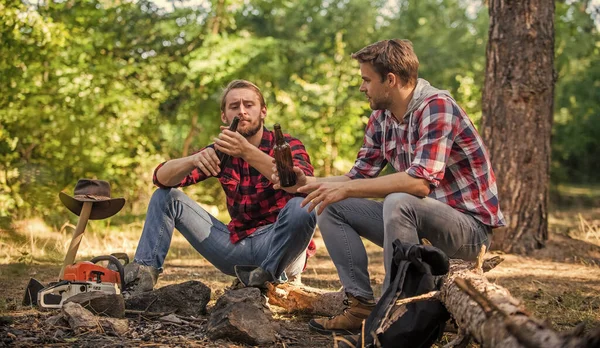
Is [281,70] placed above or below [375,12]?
below

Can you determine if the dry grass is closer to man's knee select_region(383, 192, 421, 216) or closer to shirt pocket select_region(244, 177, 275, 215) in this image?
shirt pocket select_region(244, 177, 275, 215)

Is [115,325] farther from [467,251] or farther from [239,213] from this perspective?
[467,251]

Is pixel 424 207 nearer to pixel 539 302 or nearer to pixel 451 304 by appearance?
pixel 451 304

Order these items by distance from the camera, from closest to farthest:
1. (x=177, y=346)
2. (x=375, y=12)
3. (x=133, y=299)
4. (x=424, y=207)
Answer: (x=177, y=346) → (x=424, y=207) → (x=133, y=299) → (x=375, y=12)

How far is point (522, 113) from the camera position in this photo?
6258 millimetres

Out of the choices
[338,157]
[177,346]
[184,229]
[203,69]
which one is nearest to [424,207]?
[177,346]

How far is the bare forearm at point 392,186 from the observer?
3.29 metres

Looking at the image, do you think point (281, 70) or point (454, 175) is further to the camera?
point (281, 70)

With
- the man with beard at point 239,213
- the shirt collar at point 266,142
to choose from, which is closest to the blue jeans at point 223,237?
the man with beard at point 239,213

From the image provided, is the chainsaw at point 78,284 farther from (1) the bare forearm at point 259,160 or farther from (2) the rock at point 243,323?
(1) the bare forearm at point 259,160

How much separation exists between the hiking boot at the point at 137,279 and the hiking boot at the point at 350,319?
1.03 meters

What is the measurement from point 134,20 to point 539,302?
29.2ft

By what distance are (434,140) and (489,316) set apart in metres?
1.08

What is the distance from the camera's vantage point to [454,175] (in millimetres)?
3518
